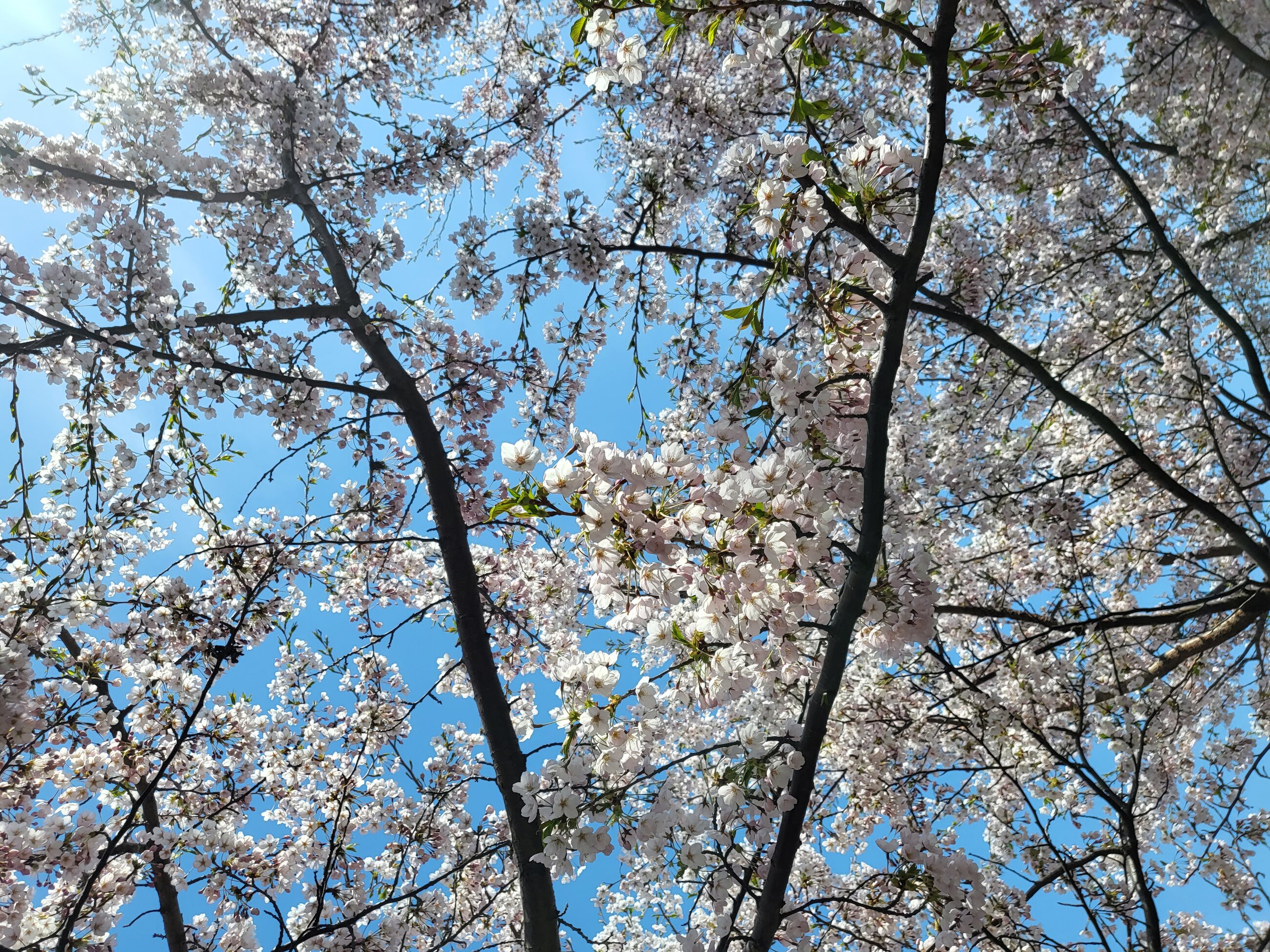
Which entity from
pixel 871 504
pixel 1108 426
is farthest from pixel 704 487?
pixel 1108 426

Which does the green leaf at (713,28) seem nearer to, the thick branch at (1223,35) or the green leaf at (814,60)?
the green leaf at (814,60)

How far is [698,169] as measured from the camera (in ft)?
14.7

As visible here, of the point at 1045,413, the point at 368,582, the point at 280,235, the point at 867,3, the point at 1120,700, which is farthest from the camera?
the point at 1045,413

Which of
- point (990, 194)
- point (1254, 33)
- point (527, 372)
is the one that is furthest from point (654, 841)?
point (990, 194)

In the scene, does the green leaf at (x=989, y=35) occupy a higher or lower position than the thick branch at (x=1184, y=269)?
lower

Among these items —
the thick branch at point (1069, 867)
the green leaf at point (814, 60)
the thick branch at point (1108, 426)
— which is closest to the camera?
the green leaf at point (814, 60)

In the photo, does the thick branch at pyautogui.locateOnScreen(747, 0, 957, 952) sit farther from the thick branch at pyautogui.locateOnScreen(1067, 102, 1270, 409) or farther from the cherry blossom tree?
the thick branch at pyautogui.locateOnScreen(1067, 102, 1270, 409)

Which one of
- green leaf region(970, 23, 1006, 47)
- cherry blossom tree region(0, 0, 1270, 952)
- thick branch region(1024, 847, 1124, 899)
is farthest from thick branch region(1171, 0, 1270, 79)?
thick branch region(1024, 847, 1124, 899)

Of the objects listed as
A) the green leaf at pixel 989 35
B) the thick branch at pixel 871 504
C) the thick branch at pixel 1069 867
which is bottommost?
the thick branch at pixel 1069 867

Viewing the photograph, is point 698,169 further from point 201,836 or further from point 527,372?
point 201,836

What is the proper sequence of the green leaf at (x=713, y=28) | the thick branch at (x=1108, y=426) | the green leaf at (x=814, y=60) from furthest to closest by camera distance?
the thick branch at (x=1108, y=426) < the green leaf at (x=814, y=60) < the green leaf at (x=713, y=28)

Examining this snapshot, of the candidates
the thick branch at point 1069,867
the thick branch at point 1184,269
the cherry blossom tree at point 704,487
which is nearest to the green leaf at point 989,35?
the cherry blossom tree at point 704,487

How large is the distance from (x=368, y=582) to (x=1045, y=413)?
6.92 metres

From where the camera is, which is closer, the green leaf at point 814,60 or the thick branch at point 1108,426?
the green leaf at point 814,60
